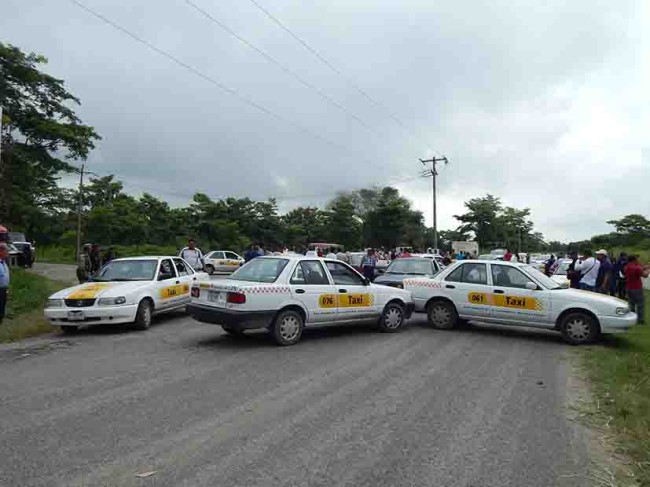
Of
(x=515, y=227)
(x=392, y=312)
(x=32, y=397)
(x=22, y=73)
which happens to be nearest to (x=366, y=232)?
(x=515, y=227)

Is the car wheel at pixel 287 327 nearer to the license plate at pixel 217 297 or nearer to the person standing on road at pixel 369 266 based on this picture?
the license plate at pixel 217 297

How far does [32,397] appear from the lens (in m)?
5.82

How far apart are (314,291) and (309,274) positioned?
338 millimetres

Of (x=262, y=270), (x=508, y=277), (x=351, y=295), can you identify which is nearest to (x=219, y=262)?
(x=351, y=295)

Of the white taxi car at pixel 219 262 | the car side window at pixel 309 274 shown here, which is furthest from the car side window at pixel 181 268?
the white taxi car at pixel 219 262

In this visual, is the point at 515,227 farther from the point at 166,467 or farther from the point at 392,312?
the point at 166,467

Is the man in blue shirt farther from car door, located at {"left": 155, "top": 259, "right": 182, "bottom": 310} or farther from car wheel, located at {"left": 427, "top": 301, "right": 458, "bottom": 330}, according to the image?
car wheel, located at {"left": 427, "top": 301, "right": 458, "bottom": 330}

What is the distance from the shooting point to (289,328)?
9.10 metres

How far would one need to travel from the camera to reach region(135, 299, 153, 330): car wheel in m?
10.7

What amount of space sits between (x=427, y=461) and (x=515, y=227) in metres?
95.3

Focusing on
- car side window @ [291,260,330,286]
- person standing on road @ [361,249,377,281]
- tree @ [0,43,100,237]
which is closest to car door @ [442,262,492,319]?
car side window @ [291,260,330,286]

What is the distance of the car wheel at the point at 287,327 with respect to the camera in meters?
8.90

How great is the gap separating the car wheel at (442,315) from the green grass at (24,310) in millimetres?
7928

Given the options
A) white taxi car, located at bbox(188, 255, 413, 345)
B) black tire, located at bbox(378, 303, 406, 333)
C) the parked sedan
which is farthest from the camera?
the parked sedan
